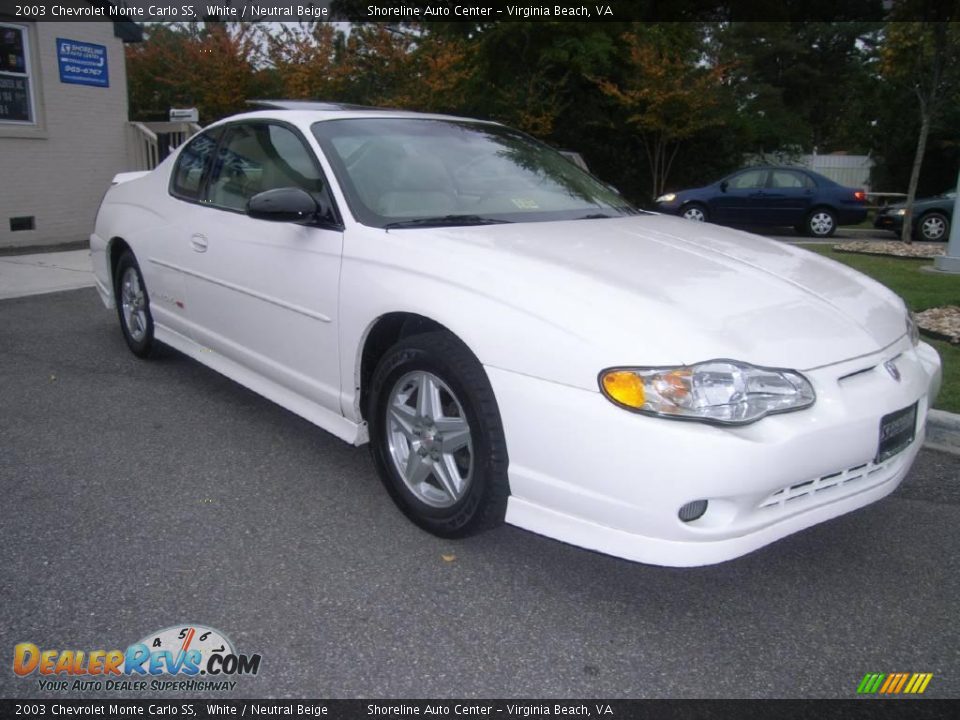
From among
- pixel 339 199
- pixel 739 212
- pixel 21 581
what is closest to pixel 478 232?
pixel 339 199

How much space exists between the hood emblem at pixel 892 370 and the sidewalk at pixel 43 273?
7.57m

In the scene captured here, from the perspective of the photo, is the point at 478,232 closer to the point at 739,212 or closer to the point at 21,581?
the point at 21,581

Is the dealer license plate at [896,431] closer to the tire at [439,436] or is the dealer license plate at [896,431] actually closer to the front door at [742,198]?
the tire at [439,436]

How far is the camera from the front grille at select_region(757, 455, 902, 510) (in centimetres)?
257

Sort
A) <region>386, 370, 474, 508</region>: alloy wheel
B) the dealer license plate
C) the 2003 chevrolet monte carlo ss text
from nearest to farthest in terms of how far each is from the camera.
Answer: the 2003 chevrolet monte carlo ss text < the dealer license plate < <region>386, 370, 474, 508</region>: alloy wheel

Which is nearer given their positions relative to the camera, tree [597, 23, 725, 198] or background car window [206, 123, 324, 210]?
background car window [206, 123, 324, 210]

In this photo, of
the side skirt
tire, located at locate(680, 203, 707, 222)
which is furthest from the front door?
the side skirt

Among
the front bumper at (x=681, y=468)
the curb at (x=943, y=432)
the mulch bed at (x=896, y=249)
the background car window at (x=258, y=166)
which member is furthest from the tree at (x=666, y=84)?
the front bumper at (x=681, y=468)

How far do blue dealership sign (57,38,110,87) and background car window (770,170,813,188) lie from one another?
11.8 meters

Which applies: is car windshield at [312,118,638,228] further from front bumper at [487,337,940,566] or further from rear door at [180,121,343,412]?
front bumper at [487,337,940,566]

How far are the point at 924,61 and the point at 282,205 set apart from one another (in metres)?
11.9

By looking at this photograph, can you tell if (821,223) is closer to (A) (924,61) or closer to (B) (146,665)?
(A) (924,61)

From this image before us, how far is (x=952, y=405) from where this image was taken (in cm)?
444

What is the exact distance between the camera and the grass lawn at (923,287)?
4764mm
